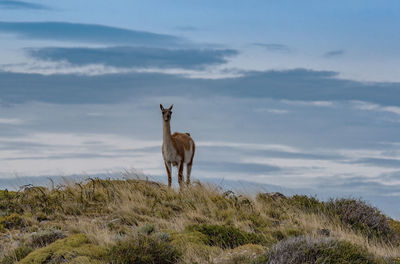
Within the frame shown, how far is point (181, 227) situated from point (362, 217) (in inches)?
278

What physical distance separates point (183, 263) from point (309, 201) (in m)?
9.52

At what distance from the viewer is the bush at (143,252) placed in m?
9.80

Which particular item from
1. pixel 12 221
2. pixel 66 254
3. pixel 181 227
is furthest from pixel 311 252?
pixel 12 221

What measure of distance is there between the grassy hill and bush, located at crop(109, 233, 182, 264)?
0.02m

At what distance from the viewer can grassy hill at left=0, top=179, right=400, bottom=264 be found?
982 centimetres

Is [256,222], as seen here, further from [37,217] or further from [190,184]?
[37,217]

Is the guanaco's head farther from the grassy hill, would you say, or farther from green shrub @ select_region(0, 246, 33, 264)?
green shrub @ select_region(0, 246, 33, 264)

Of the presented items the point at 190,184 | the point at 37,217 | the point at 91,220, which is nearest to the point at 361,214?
the point at 190,184

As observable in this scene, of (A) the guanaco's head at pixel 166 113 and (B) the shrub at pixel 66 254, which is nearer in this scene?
(B) the shrub at pixel 66 254

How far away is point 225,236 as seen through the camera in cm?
1201

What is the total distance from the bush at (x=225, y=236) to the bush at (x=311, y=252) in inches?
111

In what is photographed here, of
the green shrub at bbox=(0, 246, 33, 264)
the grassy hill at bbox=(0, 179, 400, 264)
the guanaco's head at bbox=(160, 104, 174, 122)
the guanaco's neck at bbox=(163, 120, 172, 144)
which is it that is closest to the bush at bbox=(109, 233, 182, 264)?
the grassy hill at bbox=(0, 179, 400, 264)

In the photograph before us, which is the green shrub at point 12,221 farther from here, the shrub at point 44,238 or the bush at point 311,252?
the bush at point 311,252

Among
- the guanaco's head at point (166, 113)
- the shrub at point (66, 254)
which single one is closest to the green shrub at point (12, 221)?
the shrub at point (66, 254)
